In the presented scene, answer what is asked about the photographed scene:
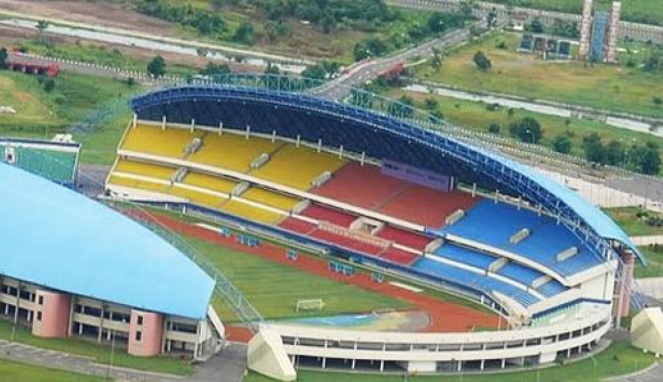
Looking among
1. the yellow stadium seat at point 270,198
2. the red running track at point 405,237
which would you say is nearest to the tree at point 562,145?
the yellow stadium seat at point 270,198

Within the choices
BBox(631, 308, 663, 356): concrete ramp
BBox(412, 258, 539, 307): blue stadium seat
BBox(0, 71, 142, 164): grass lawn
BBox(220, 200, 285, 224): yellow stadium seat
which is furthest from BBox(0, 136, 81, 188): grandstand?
BBox(631, 308, 663, 356): concrete ramp

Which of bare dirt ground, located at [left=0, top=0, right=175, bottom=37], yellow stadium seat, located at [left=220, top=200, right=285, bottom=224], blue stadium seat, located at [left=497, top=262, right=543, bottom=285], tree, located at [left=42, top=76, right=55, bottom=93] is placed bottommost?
yellow stadium seat, located at [left=220, top=200, right=285, bottom=224]

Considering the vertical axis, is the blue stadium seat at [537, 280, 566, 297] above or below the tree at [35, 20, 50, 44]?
below

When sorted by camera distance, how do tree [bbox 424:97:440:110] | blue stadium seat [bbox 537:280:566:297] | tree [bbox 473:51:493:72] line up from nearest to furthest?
blue stadium seat [bbox 537:280:566:297] → tree [bbox 424:97:440:110] → tree [bbox 473:51:493:72]

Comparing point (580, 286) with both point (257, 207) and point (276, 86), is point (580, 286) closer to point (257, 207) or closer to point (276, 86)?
point (257, 207)

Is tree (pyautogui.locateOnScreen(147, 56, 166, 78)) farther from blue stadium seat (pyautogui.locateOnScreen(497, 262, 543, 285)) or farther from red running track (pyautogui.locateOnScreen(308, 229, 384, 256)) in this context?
blue stadium seat (pyautogui.locateOnScreen(497, 262, 543, 285))

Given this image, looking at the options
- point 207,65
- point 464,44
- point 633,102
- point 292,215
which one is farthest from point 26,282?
point 464,44

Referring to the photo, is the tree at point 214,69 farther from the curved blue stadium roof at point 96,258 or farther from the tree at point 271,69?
the curved blue stadium roof at point 96,258
